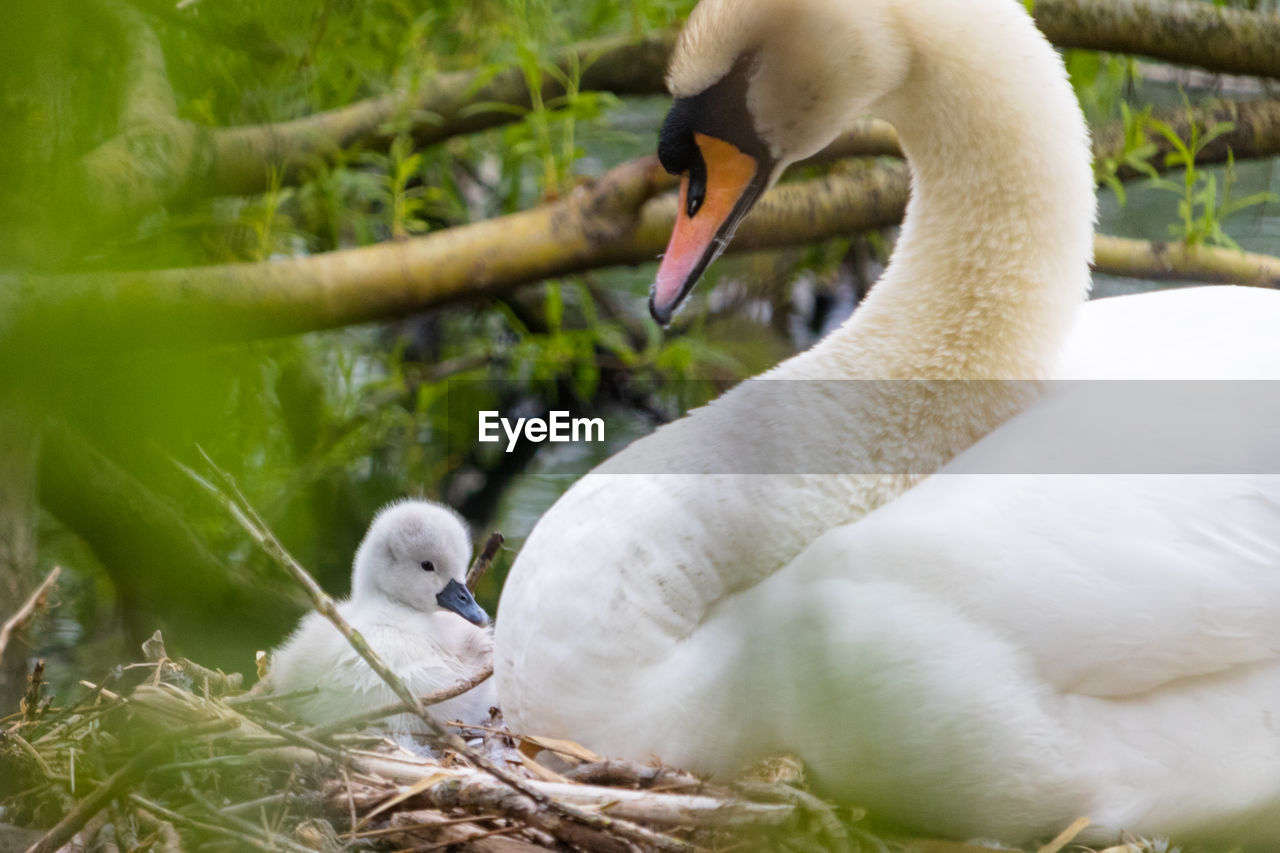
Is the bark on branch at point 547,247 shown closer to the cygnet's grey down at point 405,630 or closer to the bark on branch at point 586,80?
the bark on branch at point 586,80

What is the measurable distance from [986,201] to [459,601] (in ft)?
3.21

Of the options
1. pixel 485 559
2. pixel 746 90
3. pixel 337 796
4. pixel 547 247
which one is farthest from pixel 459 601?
pixel 746 90

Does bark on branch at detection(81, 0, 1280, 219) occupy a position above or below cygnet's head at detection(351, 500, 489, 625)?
above

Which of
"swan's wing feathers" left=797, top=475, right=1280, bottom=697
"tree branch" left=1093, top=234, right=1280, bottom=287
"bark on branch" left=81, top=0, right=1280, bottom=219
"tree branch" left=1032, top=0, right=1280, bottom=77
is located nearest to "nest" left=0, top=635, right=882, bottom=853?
"swan's wing feathers" left=797, top=475, right=1280, bottom=697

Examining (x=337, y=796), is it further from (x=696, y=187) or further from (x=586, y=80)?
(x=586, y=80)

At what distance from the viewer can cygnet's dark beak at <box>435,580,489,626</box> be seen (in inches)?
76.7

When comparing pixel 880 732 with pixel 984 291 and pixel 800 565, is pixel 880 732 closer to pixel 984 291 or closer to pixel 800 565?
pixel 800 565

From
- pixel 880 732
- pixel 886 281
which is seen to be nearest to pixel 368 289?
pixel 886 281

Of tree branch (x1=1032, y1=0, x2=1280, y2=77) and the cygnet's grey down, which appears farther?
tree branch (x1=1032, y1=0, x2=1280, y2=77)

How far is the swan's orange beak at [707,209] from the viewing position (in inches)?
56.4

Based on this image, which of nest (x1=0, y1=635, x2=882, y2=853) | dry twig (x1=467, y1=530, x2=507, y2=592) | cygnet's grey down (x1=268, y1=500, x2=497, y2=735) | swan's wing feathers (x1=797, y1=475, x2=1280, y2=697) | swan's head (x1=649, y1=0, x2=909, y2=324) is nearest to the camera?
nest (x1=0, y1=635, x2=882, y2=853)

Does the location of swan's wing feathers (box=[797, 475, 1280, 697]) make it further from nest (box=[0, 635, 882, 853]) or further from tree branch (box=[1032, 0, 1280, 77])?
tree branch (box=[1032, 0, 1280, 77])

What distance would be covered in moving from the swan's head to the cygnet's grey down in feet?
2.27

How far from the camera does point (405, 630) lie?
1895 mm
